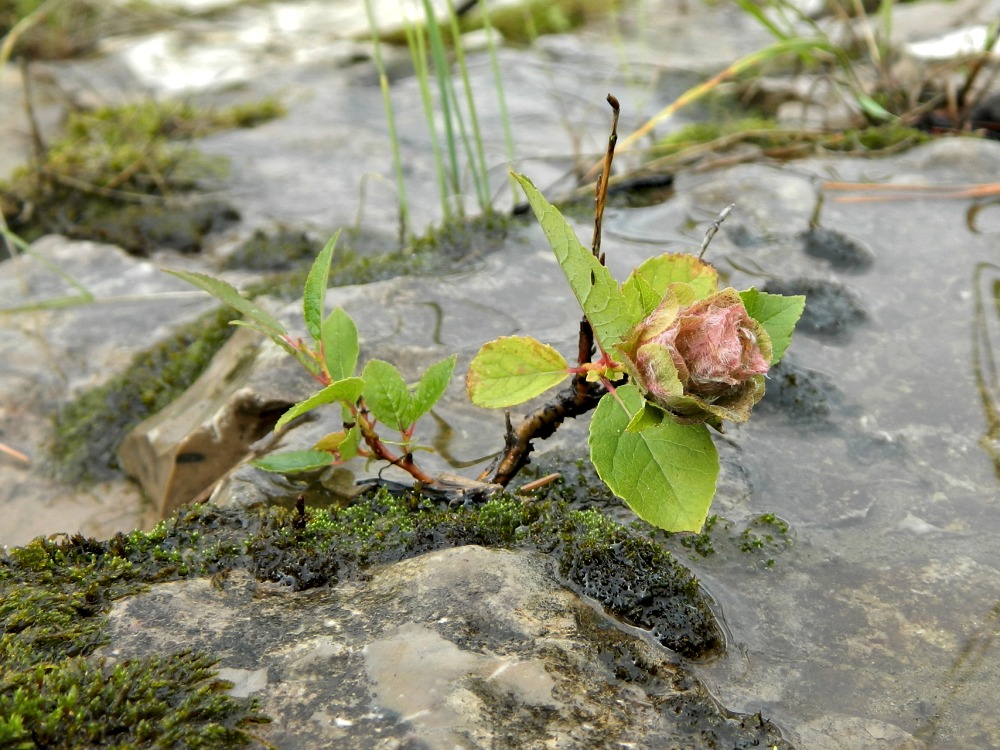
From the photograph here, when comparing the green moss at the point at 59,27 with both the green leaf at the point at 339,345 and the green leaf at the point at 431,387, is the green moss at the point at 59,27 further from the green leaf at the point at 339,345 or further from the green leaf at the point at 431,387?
the green leaf at the point at 431,387

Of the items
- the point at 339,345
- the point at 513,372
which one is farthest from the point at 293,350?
the point at 513,372

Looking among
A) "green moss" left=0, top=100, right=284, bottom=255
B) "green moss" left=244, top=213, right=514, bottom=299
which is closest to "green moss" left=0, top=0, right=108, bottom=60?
"green moss" left=0, top=100, right=284, bottom=255

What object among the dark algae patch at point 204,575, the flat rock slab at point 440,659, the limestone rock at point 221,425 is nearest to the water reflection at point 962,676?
the flat rock slab at point 440,659

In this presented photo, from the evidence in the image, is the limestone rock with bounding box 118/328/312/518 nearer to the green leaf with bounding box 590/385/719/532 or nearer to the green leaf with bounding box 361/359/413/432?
the green leaf with bounding box 361/359/413/432

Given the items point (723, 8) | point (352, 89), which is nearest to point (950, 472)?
point (352, 89)

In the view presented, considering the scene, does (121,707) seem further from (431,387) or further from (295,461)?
(431,387)

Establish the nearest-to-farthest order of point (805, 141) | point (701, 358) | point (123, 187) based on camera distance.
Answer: point (701, 358), point (805, 141), point (123, 187)
